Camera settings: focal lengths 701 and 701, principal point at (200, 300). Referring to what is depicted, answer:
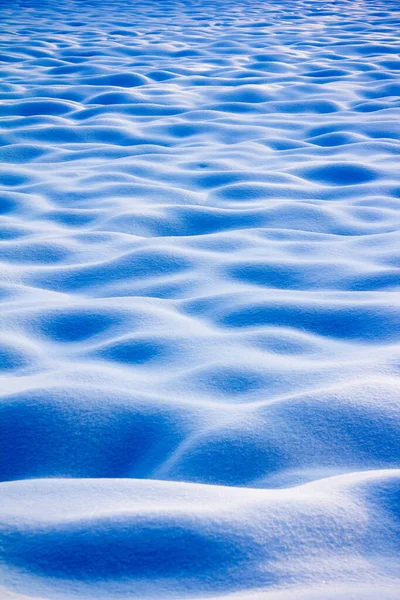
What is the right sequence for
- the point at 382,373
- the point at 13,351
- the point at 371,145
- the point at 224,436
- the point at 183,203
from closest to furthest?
1. the point at 224,436
2. the point at 382,373
3. the point at 13,351
4. the point at 183,203
5. the point at 371,145

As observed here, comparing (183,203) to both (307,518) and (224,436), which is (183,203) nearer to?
(224,436)

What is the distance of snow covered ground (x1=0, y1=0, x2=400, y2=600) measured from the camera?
0.82 m

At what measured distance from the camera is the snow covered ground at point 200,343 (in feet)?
2.69

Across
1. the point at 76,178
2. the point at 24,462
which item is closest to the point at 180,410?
the point at 24,462

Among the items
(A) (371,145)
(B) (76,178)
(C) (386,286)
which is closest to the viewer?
(C) (386,286)

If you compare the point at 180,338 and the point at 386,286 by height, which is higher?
the point at 386,286

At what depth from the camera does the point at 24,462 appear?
1.13 m

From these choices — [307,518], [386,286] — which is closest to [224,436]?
[307,518]

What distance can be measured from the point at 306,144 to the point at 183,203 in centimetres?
94

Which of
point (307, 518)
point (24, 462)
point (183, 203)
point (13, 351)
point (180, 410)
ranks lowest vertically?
point (307, 518)

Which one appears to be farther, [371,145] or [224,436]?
[371,145]

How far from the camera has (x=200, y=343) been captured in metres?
1.50

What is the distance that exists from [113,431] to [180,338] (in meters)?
0.37

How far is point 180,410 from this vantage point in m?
1.21
